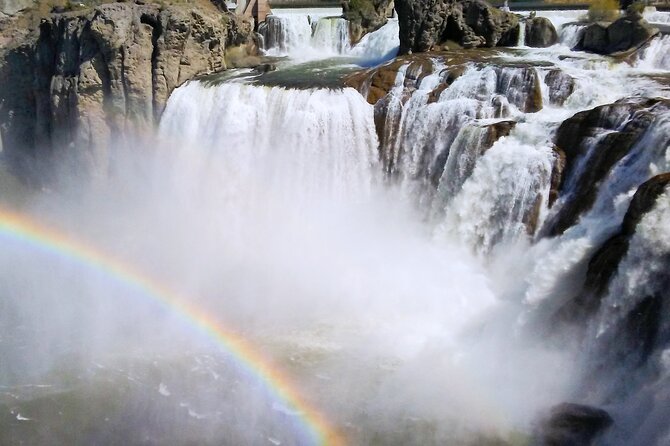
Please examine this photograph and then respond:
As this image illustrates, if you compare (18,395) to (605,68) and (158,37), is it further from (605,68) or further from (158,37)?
(605,68)

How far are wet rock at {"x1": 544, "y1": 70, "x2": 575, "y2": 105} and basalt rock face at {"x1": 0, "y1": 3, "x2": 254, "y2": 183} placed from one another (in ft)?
34.8

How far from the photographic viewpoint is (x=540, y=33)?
19.8 metres

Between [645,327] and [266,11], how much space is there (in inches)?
865

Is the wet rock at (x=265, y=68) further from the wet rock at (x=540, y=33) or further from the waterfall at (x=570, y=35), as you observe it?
the waterfall at (x=570, y=35)

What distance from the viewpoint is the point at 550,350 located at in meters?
10.4

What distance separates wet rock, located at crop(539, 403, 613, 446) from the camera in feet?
28.4

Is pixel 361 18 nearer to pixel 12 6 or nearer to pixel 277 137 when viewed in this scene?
pixel 277 137

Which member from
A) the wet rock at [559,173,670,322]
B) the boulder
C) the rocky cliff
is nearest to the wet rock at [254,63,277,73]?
the rocky cliff

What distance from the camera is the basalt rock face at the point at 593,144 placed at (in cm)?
1141

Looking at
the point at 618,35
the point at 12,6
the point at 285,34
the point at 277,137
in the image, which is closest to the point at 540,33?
the point at 618,35

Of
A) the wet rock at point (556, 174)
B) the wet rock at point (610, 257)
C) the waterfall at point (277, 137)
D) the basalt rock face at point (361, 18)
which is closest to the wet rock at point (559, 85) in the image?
the wet rock at point (556, 174)

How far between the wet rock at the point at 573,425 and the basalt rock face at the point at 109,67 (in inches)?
568

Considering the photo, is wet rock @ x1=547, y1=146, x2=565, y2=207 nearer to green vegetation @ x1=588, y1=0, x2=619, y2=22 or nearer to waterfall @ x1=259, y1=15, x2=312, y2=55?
green vegetation @ x1=588, y1=0, x2=619, y2=22

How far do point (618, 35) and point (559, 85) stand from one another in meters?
4.76
